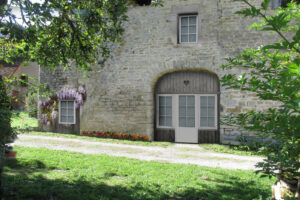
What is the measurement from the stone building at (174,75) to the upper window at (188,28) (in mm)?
41

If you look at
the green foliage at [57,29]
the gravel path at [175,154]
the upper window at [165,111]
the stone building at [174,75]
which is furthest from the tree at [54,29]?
the upper window at [165,111]

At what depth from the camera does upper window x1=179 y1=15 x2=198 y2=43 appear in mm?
9797

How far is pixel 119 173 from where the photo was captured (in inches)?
199

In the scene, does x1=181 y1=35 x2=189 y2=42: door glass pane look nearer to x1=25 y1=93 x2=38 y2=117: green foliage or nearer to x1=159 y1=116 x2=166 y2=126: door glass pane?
x1=159 y1=116 x2=166 y2=126: door glass pane

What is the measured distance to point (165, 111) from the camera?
10391 millimetres

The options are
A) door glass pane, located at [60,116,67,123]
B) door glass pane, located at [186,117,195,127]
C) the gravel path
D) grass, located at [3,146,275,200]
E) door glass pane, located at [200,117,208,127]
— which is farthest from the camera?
door glass pane, located at [60,116,67,123]

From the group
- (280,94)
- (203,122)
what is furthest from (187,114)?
(280,94)

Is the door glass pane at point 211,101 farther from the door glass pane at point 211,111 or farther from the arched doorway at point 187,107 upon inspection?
the door glass pane at point 211,111

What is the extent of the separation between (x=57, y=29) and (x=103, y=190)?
3.66m

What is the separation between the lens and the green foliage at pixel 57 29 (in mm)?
4166

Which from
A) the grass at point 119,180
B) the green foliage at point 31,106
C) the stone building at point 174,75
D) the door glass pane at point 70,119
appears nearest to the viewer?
the grass at point 119,180

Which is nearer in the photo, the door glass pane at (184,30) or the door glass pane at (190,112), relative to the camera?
the door glass pane at (184,30)

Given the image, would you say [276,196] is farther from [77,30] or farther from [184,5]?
[184,5]

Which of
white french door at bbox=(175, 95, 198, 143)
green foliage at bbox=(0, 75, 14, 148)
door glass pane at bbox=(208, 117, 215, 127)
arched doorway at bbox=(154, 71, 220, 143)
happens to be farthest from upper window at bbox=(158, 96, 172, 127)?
green foliage at bbox=(0, 75, 14, 148)
